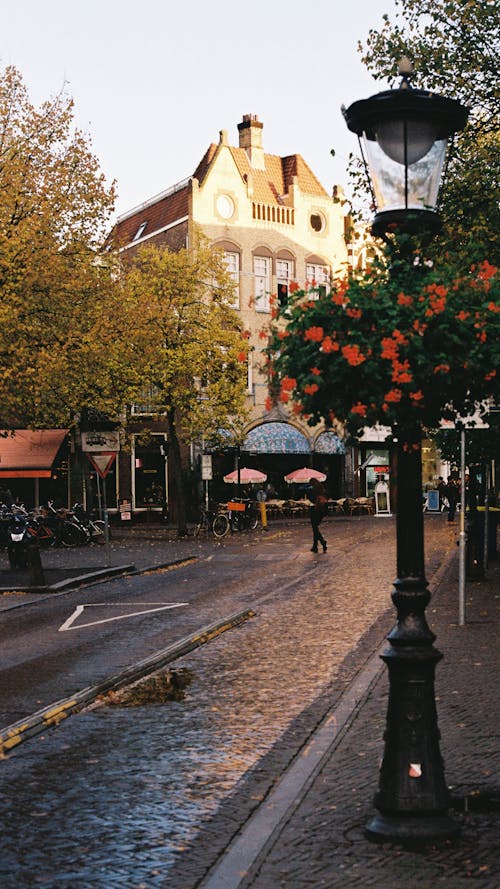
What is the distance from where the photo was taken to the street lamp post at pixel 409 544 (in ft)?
19.0

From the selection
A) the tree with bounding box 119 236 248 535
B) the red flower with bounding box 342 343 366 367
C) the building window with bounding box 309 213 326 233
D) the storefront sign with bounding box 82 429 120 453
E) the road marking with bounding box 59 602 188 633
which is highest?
the building window with bounding box 309 213 326 233

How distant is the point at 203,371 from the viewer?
1612 inches

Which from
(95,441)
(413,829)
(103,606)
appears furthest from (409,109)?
(95,441)

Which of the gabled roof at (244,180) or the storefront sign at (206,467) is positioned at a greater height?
the gabled roof at (244,180)

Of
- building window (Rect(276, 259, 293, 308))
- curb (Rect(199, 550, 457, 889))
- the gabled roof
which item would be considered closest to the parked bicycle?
building window (Rect(276, 259, 293, 308))

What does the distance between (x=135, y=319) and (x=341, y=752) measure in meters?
26.3

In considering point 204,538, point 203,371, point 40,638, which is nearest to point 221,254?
point 203,371

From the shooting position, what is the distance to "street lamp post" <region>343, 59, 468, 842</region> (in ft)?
19.0

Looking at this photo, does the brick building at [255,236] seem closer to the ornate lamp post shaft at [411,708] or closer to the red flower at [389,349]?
the ornate lamp post shaft at [411,708]

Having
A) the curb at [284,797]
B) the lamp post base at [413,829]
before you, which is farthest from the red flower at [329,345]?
the lamp post base at [413,829]

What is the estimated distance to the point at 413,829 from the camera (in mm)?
5668

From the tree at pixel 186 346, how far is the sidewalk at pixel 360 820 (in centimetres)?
3017

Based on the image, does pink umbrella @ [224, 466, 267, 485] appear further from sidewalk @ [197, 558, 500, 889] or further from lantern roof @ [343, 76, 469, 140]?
lantern roof @ [343, 76, 469, 140]

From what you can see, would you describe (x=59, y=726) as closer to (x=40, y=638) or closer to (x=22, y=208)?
(x=40, y=638)
